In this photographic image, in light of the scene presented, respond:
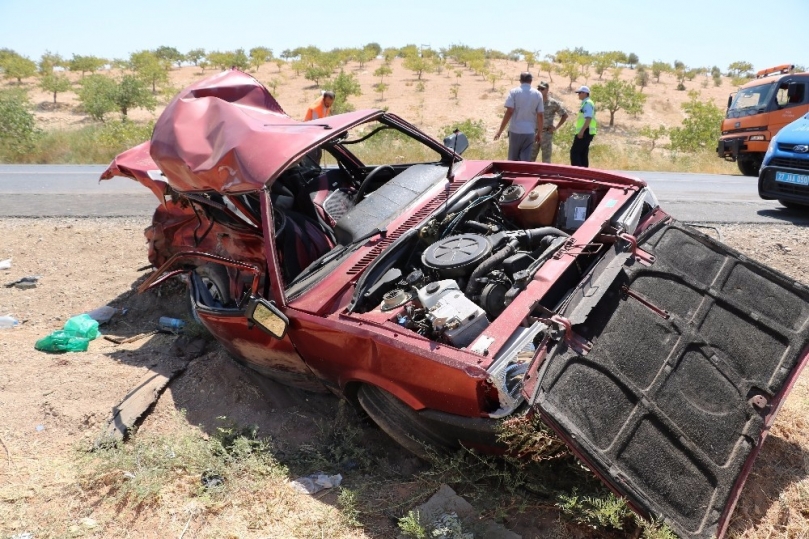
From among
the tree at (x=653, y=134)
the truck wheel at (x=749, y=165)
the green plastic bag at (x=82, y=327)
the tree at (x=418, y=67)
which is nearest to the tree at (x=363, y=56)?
the tree at (x=418, y=67)

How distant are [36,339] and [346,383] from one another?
3695mm

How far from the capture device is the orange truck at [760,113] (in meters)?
13.5

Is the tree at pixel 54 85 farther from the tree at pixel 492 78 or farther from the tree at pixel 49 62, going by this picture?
the tree at pixel 492 78

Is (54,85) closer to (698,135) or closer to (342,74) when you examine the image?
(342,74)

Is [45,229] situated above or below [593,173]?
below

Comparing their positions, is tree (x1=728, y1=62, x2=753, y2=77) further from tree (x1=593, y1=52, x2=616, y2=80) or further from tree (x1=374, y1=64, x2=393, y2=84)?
tree (x1=374, y1=64, x2=393, y2=84)

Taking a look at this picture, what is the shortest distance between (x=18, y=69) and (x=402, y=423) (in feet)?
135

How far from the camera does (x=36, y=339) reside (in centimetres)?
570

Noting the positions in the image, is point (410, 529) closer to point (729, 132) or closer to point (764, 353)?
point (764, 353)

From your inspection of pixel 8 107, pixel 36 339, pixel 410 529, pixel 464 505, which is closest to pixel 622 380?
pixel 464 505

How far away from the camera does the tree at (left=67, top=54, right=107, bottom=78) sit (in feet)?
133

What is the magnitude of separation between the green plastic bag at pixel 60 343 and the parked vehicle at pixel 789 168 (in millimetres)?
8234

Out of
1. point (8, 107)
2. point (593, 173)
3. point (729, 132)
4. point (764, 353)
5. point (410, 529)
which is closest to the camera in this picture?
point (410, 529)

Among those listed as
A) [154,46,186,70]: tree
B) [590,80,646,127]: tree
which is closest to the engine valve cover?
[590,80,646,127]: tree
